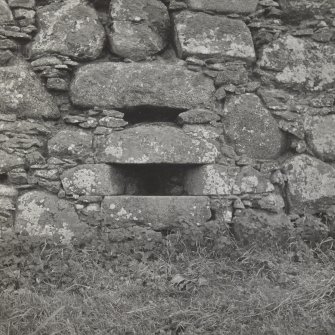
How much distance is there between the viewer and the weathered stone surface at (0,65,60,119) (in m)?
3.58

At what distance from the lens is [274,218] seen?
3.62m

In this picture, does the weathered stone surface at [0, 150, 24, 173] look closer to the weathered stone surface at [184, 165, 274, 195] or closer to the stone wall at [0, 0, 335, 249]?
the stone wall at [0, 0, 335, 249]

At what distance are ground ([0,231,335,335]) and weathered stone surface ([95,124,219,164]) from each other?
638 mm

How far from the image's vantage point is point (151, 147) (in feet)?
11.8

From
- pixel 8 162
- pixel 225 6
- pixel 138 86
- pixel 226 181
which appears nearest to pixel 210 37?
pixel 225 6

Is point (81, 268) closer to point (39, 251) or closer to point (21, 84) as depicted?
point (39, 251)

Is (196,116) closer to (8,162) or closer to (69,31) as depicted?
(69,31)

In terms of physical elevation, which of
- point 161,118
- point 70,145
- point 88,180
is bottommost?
point 88,180

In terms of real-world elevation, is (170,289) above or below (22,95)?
below

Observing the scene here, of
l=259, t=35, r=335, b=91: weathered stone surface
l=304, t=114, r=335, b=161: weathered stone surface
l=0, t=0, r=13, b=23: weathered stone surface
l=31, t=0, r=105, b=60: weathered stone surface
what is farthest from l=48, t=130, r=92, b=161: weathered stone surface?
l=304, t=114, r=335, b=161: weathered stone surface

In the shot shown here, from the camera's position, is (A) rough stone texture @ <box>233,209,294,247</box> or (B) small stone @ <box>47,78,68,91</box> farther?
(B) small stone @ <box>47,78,68,91</box>

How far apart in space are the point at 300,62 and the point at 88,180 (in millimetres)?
2012

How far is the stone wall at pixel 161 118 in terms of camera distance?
11.5ft

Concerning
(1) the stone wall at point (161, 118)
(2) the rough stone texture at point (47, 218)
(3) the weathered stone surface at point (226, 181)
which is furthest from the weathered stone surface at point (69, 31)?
(3) the weathered stone surface at point (226, 181)
